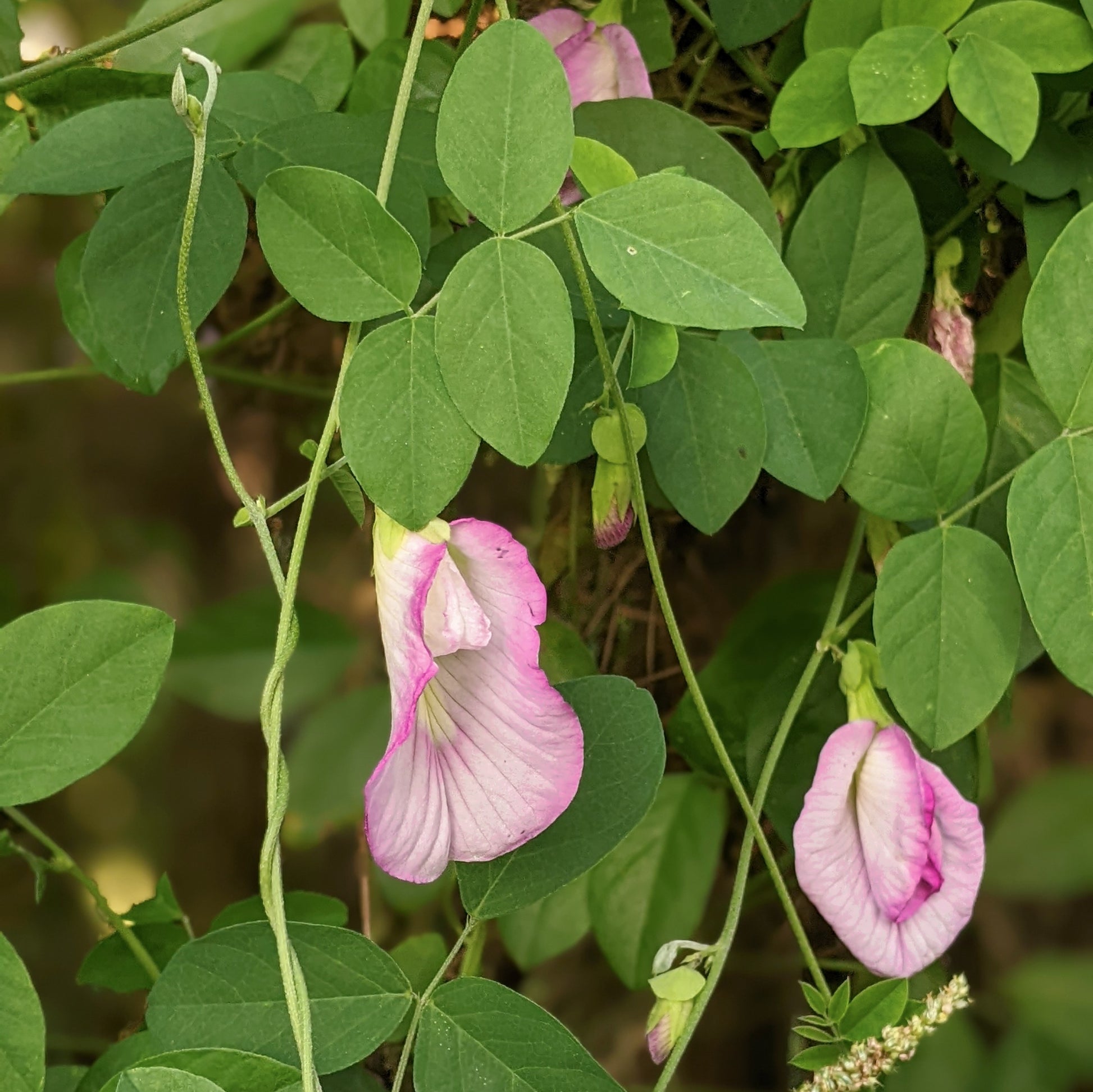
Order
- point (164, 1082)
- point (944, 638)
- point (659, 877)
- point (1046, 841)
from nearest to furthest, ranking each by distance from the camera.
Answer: point (164, 1082), point (944, 638), point (659, 877), point (1046, 841)

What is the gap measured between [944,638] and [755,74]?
34 centimetres

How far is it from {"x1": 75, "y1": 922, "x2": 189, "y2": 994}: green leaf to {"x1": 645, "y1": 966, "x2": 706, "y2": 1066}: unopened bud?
0.92 ft

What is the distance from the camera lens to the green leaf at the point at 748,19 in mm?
565

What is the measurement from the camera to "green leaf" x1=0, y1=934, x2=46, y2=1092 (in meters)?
0.45

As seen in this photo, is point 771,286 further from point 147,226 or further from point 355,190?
point 147,226

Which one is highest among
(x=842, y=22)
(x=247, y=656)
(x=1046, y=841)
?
(x=842, y=22)

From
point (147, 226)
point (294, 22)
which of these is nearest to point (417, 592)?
point (147, 226)

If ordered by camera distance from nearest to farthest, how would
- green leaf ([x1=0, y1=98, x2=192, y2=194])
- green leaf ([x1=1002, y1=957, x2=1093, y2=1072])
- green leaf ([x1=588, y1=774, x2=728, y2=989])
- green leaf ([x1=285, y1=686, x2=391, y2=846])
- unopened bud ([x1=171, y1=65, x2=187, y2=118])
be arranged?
unopened bud ([x1=171, y1=65, x2=187, y2=118])
green leaf ([x1=0, y1=98, x2=192, y2=194])
green leaf ([x1=588, y1=774, x2=728, y2=989])
green leaf ([x1=285, y1=686, x2=391, y2=846])
green leaf ([x1=1002, y1=957, x2=1093, y2=1072])

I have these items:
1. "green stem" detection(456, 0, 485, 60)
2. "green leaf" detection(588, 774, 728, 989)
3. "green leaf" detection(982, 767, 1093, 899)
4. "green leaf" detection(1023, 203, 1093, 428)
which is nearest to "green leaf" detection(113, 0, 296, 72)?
"green stem" detection(456, 0, 485, 60)

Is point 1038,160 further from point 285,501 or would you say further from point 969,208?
point 285,501

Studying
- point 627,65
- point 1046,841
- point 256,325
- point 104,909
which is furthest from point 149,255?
point 1046,841

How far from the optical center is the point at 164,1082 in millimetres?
405

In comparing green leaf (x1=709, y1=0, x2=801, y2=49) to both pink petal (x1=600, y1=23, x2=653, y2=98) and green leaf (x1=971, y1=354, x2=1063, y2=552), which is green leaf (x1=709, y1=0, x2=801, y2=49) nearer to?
pink petal (x1=600, y1=23, x2=653, y2=98)

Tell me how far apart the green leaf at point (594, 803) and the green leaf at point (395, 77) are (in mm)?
312
